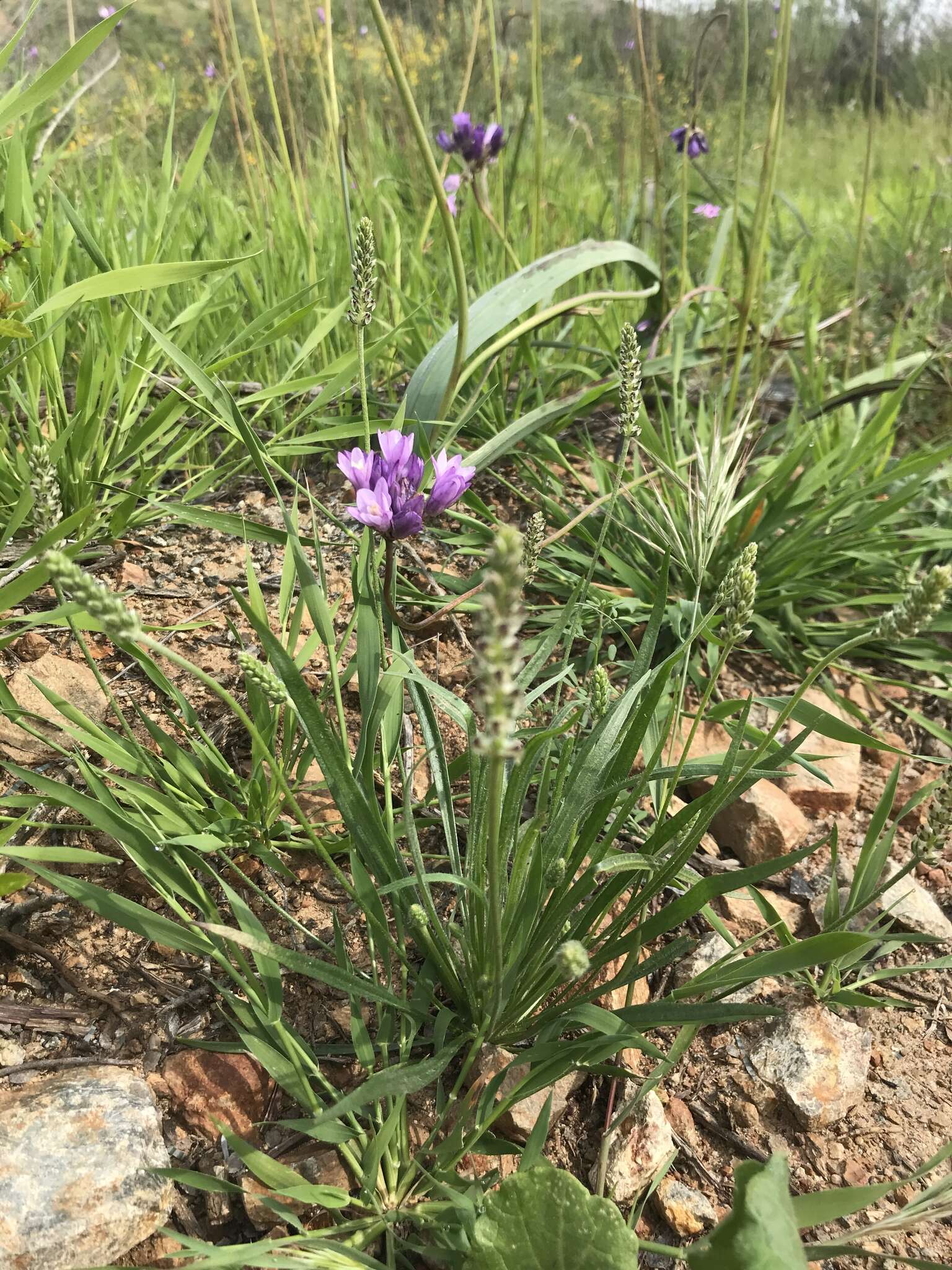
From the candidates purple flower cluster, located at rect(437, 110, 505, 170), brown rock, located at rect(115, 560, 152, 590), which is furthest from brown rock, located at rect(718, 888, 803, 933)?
purple flower cluster, located at rect(437, 110, 505, 170)

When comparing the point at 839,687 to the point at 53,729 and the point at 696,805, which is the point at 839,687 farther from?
the point at 53,729

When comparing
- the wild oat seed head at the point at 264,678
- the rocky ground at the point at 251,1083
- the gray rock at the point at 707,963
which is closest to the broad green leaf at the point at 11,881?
the rocky ground at the point at 251,1083

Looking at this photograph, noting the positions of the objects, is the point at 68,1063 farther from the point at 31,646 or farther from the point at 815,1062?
the point at 815,1062

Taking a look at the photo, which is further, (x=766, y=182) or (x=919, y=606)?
(x=766, y=182)

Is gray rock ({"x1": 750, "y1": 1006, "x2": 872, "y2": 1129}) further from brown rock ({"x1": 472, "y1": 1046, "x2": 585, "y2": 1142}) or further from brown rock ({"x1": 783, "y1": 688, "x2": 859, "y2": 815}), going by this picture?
brown rock ({"x1": 783, "y1": 688, "x2": 859, "y2": 815})

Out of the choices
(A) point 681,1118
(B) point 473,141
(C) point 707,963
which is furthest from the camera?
(B) point 473,141

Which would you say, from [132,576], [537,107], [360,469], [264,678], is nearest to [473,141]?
[537,107]
